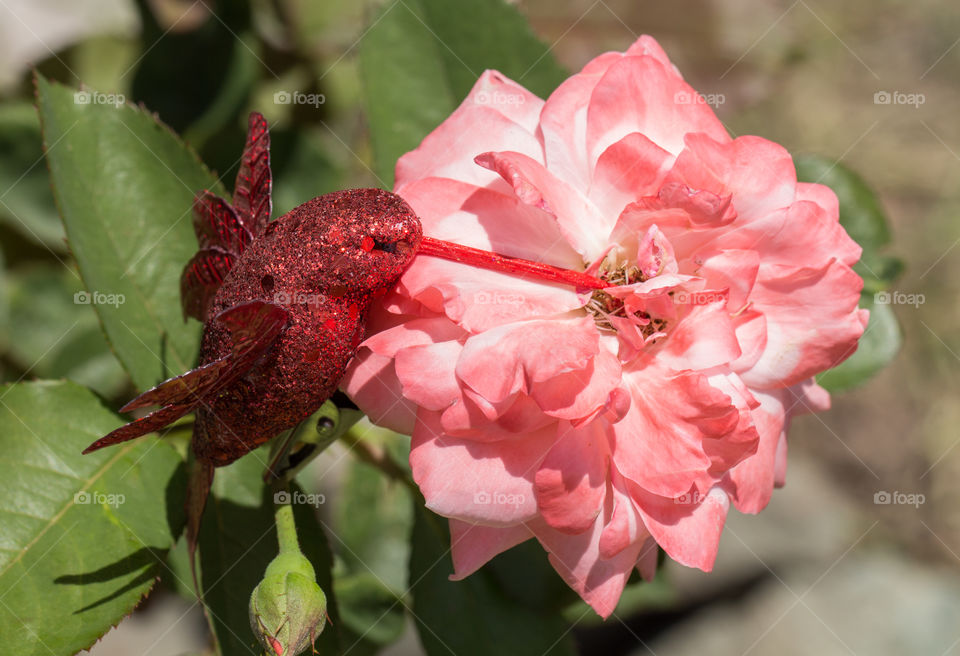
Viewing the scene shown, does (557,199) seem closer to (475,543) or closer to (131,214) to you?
(475,543)

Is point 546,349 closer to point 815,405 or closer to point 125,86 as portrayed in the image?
point 815,405

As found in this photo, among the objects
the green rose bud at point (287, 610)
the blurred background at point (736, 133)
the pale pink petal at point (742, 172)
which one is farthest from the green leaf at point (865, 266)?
the green rose bud at point (287, 610)

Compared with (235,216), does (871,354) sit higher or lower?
lower

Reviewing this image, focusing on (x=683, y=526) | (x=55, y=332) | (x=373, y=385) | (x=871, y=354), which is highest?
(x=373, y=385)

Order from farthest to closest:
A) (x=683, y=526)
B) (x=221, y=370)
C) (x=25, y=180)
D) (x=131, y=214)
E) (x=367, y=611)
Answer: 1. (x=25, y=180)
2. (x=367, y=611)
3. (x=131, y=214)
4. (x=683, y=526)
5. (x=221, y=370)

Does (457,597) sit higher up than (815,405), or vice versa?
(815,405)

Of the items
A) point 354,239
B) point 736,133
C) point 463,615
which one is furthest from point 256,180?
point 736,133

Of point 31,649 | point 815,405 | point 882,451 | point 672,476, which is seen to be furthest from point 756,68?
point 31,649
